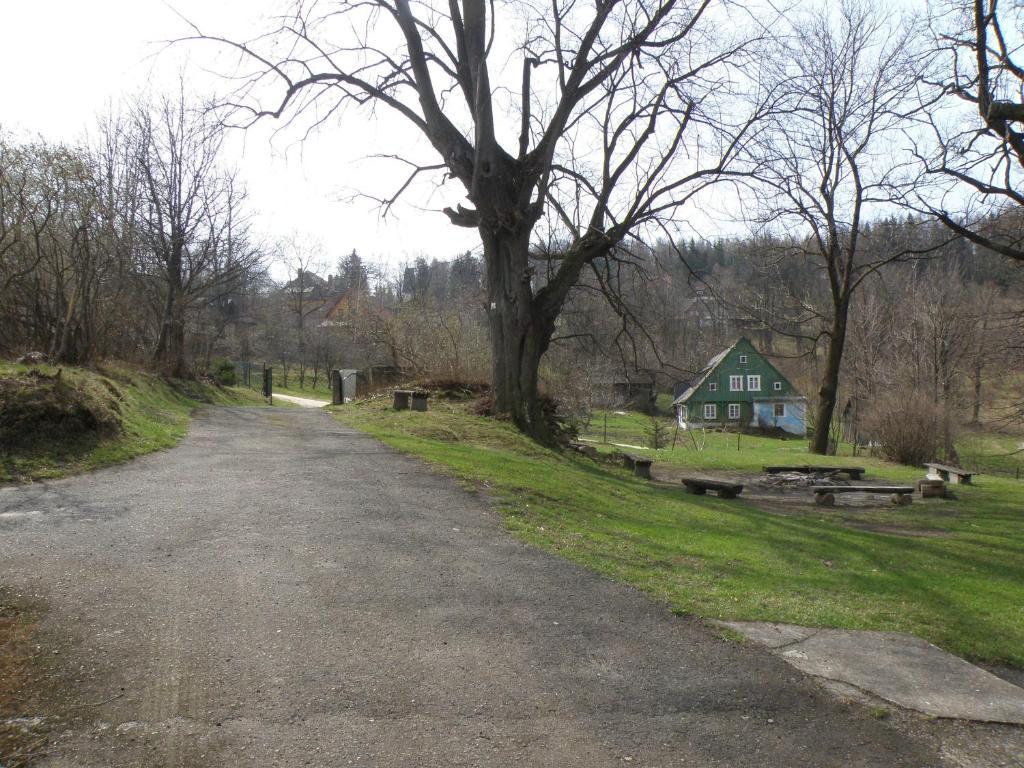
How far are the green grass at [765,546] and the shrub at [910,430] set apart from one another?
10.1 meters

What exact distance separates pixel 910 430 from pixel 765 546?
775 inches

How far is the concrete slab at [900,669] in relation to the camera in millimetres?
4184

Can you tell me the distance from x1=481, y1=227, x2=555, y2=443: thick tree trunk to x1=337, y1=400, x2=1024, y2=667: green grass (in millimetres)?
1671

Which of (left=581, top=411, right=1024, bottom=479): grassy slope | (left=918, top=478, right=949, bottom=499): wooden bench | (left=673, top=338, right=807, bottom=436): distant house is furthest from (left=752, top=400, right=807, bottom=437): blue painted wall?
(left=918, top=478, right=949, bottom=499): wooden bench

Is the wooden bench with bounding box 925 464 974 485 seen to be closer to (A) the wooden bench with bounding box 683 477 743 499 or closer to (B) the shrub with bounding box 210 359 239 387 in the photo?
(A) the wooden bench with bounding box 683 477 743 499

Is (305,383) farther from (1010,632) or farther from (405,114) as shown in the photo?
(1010,632)

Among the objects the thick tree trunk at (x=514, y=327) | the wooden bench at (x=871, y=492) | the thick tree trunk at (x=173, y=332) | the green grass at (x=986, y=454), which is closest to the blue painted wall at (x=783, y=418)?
the green grass at (x=986, y=454)

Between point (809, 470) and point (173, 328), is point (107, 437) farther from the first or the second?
point (173, 328)

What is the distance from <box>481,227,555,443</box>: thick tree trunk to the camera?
54.9 ft

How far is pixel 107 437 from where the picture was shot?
399 inches

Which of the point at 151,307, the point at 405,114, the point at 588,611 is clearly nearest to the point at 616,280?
the point at 405,114

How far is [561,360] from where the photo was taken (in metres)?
28.3

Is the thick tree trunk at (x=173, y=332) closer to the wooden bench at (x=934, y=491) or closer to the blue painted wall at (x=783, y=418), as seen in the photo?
the wooden bench at (x=934, y=491)

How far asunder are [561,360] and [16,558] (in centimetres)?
2351
